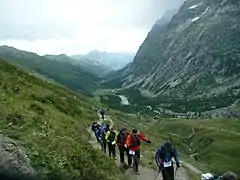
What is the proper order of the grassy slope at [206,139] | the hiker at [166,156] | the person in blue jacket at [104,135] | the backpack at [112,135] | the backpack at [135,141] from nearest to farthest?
the hiker at [166,156], the backpack at [135,141], the backpack at [112,135], the person in blue jacket at [104,135], the grassy slope at [206,139]

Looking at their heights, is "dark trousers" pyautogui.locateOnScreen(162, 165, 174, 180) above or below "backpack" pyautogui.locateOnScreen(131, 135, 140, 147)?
below

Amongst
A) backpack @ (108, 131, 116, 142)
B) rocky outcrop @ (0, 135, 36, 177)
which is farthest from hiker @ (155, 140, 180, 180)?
backpack @ (108, 131, 116, 142)

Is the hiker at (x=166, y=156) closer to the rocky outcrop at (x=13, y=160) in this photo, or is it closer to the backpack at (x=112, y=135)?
the rocky outcrop at (x=13, y=160)

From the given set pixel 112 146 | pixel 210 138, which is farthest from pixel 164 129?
pixel 112 146

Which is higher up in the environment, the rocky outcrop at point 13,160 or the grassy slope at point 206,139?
the rocky outcrop at point 13,160

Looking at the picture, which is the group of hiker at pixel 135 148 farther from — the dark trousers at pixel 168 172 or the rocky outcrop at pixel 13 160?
the rocky outcrop at pixel 13 160

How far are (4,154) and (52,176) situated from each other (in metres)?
2.39

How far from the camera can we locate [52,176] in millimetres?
18453

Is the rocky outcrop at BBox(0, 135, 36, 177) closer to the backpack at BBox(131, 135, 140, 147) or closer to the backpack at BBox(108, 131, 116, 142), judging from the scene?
the backpack at BBox(131, 135, 140, 147)

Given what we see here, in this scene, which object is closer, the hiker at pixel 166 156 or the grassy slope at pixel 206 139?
the hiker at pixel 166 156

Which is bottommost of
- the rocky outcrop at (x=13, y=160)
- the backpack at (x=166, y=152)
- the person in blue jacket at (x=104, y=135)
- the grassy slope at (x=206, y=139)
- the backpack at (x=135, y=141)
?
the grassy slope at (x=206, y=139)

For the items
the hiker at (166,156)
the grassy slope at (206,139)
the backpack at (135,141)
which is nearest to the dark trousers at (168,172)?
the hiker at (166,156)

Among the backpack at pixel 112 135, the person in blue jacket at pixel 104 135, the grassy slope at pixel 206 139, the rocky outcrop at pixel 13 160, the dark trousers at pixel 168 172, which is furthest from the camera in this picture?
the grassy slope at pixel 206 139

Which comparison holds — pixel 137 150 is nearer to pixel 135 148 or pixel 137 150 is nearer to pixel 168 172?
pixel 135 148
